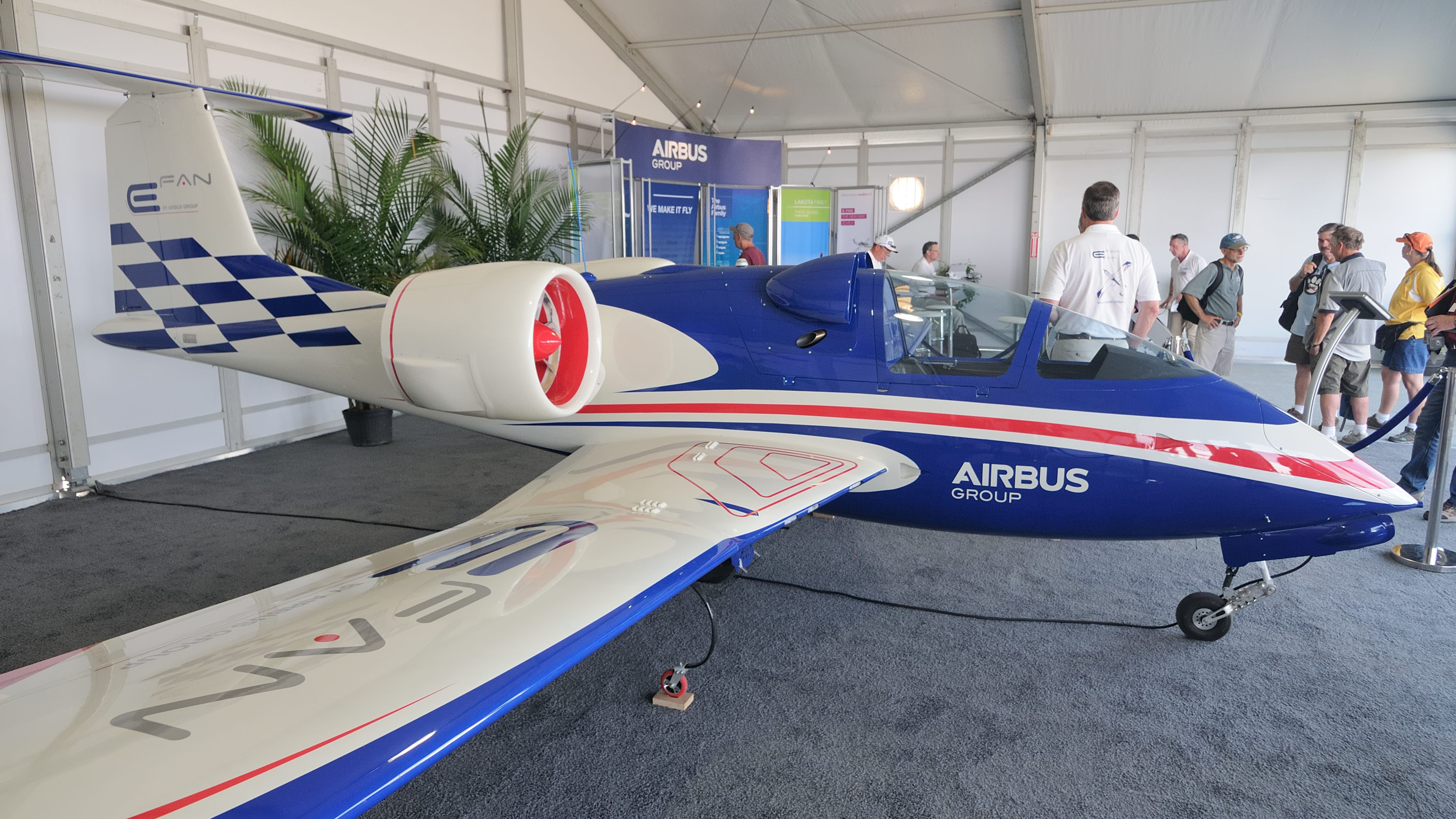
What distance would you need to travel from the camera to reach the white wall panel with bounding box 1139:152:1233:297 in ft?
42.1

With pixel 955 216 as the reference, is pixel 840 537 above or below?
below

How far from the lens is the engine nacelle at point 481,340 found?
10.4 ft

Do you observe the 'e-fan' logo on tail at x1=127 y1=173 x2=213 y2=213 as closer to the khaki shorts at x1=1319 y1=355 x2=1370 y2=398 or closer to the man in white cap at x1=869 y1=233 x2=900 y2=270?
the man in white cap at x1=869 y1=233 x2=900 y2=270

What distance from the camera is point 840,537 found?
479cm

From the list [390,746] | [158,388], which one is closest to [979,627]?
[390,746]

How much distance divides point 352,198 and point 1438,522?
8.58 m

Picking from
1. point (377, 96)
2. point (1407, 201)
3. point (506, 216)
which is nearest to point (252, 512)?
point (506, 216)

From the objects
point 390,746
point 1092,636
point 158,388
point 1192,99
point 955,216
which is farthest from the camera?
point 955,216

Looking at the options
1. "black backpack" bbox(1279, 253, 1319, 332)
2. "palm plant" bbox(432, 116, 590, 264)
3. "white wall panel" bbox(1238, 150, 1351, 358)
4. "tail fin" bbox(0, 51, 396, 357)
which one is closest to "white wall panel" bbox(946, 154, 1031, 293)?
"white wall panel" bbox(1238, 150, 1351, 358)

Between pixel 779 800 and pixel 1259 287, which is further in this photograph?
pixel 1259 287

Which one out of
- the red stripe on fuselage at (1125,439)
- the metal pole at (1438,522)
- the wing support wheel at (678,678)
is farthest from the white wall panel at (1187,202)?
the wing support wheel at (678,678)

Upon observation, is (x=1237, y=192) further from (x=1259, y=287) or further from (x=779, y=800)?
(x=779, y=800)

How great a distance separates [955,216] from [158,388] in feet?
42.9

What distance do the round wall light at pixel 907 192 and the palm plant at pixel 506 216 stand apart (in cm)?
811
